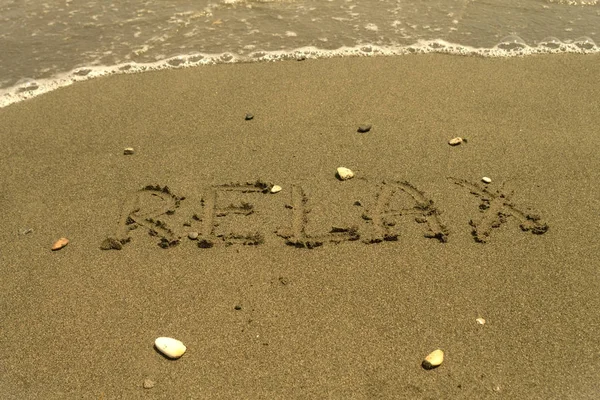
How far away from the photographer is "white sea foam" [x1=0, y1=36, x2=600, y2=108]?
472 centimetres

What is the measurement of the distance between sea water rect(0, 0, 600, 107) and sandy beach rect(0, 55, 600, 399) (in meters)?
0.46

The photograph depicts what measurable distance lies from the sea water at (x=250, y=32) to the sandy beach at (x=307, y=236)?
0.46 metres

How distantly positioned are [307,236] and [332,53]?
95.0 inches

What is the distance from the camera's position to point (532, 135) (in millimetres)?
3676

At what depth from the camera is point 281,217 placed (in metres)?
3.12

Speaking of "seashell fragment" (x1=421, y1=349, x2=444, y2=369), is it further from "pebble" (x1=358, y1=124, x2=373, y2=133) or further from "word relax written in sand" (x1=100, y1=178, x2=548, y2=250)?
"pebble" (x1=358, y1=124, x2=373, y2=133)

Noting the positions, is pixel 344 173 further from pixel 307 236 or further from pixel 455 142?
pixel 455 142

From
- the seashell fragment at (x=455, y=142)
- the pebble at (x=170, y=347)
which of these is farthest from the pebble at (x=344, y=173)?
the pebble at (x=170, y=347)

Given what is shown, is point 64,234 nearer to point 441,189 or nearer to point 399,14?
point 441,189

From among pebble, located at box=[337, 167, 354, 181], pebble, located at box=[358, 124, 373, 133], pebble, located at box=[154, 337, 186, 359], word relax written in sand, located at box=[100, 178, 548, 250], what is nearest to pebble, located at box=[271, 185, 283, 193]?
word relax written in sand, located at box=[100, 178, 548, 250]

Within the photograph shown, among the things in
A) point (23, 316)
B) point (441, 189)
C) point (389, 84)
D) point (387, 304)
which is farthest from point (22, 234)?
point (389, 84)

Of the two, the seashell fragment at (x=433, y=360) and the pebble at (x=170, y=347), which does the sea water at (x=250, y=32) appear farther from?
the seashell fragment at (x=433, y=360)

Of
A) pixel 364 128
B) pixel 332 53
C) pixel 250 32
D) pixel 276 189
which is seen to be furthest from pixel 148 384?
pixel 250 32

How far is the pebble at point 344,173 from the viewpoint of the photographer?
3.35 metres
